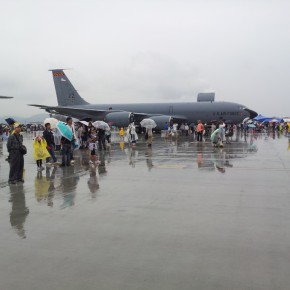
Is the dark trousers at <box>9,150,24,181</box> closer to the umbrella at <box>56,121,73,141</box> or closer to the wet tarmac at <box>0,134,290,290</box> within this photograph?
the wet tarmac at <box>0,134,290,290</box>

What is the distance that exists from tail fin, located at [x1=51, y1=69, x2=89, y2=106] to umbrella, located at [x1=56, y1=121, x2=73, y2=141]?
3215cm

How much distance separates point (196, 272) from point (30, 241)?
7.28 ft

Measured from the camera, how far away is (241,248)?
4.21 metres

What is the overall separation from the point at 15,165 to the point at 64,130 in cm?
319

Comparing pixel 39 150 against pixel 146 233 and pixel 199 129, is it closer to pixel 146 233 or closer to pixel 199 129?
pixel 146 233

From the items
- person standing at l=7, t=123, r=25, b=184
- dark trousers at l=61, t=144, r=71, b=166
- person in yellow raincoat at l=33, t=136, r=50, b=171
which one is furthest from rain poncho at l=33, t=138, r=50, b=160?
person standing at l=7, t=123, r=25, b=184

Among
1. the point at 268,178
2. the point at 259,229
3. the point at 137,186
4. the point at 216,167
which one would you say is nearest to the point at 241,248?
the point at 259,229

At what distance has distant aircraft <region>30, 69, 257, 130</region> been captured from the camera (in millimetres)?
34750

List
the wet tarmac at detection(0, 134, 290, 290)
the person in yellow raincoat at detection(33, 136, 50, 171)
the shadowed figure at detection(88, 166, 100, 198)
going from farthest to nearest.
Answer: the person in yellow raincoat at detection(33, 136, 50, 171) < the shadowed figure at detection(88, 166, 100, 198) < the wet tarmac at detection(0, 134, 290, 290)

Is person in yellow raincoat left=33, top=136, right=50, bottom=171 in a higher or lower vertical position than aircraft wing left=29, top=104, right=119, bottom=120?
lower

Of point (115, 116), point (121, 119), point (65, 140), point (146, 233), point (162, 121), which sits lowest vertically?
point (146, 233)

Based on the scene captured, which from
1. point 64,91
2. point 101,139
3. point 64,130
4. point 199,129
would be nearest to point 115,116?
point 64,91

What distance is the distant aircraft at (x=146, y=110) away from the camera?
114 feet

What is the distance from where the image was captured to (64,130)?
458 inches
